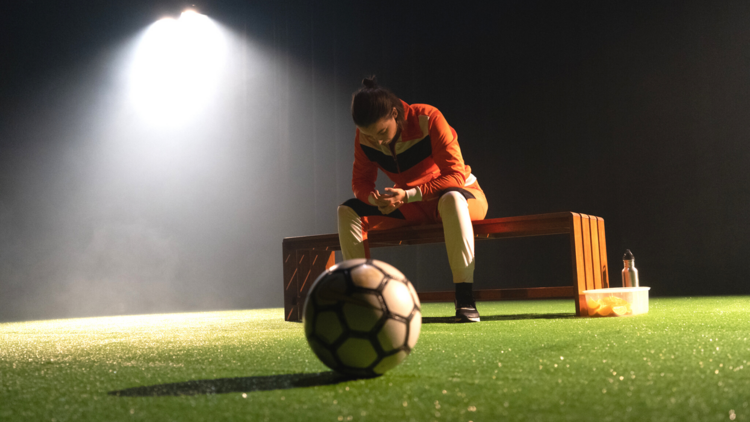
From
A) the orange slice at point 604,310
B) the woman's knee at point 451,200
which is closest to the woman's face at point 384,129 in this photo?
the woman's knee at point 451,200

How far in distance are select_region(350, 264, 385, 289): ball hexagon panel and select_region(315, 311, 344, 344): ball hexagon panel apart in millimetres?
68

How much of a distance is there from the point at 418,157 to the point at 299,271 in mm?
993

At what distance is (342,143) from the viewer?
216 inches

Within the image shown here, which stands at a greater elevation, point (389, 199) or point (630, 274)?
point (389, 199)

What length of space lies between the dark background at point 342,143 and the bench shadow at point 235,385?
13.5 ft

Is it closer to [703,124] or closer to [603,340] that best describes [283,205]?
[703,124]

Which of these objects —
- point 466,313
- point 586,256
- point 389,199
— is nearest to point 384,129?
point 389,199

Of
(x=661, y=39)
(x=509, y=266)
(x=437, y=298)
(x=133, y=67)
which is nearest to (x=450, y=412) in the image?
(x=437, y=298)

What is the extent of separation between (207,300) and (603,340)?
14.4ft

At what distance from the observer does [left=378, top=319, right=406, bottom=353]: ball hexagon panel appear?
91cm

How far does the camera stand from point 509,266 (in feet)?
16.3

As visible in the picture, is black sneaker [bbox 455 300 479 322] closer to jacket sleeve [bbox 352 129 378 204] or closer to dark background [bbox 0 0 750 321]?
jacket sleeve [bbox 352 129 378 204]

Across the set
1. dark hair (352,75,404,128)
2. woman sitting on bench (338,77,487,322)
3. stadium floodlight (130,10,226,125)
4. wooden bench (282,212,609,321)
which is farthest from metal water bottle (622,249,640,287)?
stadium floodlight (130,10,226,125)

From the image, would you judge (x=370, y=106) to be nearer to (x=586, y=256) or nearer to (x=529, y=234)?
(x=529, y=234)
